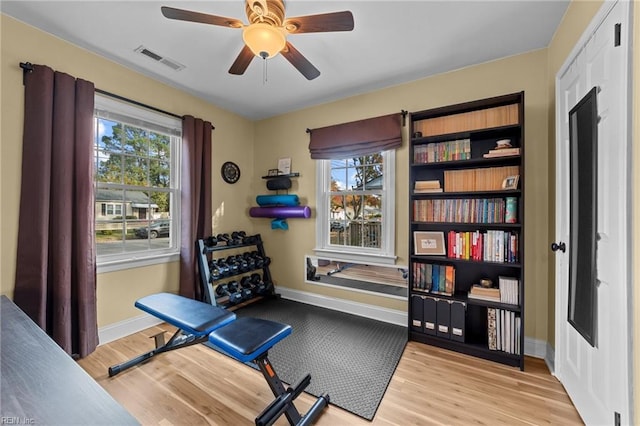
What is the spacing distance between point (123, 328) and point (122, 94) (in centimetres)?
228

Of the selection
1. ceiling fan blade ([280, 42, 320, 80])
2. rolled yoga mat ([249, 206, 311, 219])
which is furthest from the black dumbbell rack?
ceiling fan blade ([280, 42, 320, 80])

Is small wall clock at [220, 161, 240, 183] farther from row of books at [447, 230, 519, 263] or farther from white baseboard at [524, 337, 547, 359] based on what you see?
white baseboard at [524, 337, 547, 359]

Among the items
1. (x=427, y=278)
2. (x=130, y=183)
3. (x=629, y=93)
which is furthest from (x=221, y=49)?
(x=427, y=278)

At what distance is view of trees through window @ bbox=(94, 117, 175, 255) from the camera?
246 cm

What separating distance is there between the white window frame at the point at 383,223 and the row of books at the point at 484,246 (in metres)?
0.66

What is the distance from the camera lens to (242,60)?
1849 mm

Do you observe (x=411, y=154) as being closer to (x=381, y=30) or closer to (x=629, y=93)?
(x=381, y=30)

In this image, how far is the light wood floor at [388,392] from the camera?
1543 millimetres

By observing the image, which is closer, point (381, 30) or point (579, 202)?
point (579, 202)

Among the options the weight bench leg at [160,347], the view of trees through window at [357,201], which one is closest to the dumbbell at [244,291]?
the weight bench leg at [160,347]

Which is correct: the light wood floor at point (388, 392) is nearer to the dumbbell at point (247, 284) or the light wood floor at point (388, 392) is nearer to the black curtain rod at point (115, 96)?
the dumbbell at point (247, 284)

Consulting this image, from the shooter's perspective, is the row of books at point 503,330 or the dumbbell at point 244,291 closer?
the row of books at point 503,330

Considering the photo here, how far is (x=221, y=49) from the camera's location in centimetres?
224

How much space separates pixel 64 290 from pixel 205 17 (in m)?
2.27
